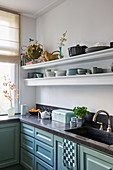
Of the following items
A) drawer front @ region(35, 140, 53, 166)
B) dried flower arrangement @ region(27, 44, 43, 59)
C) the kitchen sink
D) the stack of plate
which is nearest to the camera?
→ the kitchen sink

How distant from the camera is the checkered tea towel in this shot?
6.06ft

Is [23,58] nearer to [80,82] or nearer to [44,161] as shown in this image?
[80,82]

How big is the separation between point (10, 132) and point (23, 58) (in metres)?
1.38

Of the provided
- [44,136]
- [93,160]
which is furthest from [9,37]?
[93,160]

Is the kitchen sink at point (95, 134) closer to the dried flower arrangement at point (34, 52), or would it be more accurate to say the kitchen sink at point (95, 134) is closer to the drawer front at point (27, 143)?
the drawer front at point (27, 143)

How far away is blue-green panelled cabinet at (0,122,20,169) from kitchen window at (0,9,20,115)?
1.74 feet

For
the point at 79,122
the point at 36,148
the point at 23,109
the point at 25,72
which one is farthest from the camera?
the point at 25,72

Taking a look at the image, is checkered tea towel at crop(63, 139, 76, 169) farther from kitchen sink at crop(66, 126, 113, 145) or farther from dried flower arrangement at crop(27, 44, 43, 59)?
dried flower arrangement at crop(27, 44, 43, 59)

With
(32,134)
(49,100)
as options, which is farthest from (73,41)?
(32,134)

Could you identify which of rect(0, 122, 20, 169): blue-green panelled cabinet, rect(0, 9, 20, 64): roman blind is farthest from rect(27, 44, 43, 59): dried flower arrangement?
rect(0, 122, 20, 169): blue-green panelled cabinet

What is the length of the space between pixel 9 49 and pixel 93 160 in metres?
2.48

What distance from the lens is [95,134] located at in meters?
2.15

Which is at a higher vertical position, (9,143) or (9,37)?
(9,37)

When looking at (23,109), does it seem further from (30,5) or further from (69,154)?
(30,5)
